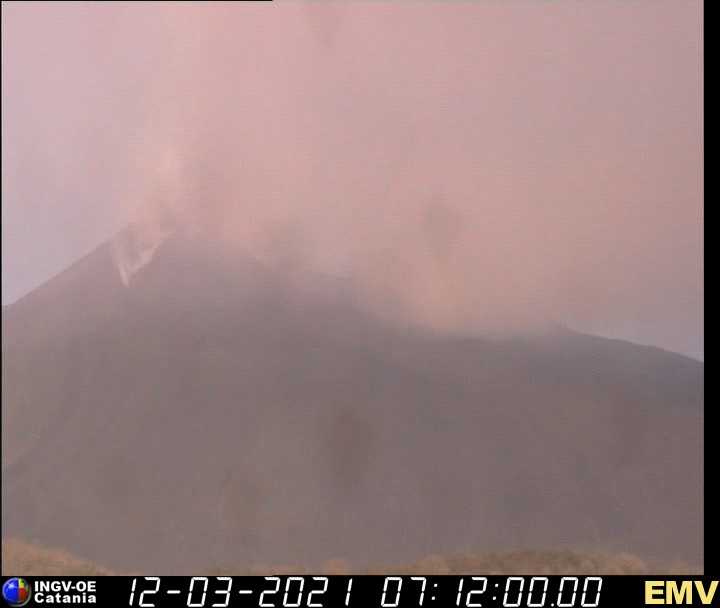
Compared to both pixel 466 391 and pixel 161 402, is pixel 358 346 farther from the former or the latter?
pixel 161 402

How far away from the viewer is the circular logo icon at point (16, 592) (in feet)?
19.1

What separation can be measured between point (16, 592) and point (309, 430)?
3395 millimetres

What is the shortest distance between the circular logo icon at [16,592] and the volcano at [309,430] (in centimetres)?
101

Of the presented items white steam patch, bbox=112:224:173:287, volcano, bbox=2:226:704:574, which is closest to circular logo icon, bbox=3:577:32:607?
→ volcano, bbox=2:226:704:574

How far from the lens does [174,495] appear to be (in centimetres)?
732

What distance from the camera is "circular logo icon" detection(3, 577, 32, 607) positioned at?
5.83m

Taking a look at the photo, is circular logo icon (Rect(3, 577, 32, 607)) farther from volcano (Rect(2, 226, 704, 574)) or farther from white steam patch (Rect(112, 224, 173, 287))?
white steam patch (Rect(112, 224, 173, 287))

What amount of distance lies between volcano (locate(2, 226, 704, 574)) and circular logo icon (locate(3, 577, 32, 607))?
1012 mm

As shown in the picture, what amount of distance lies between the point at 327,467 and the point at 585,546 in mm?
3099

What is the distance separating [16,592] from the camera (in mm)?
5863

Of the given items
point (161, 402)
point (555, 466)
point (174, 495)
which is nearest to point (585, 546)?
point (555, 466)
